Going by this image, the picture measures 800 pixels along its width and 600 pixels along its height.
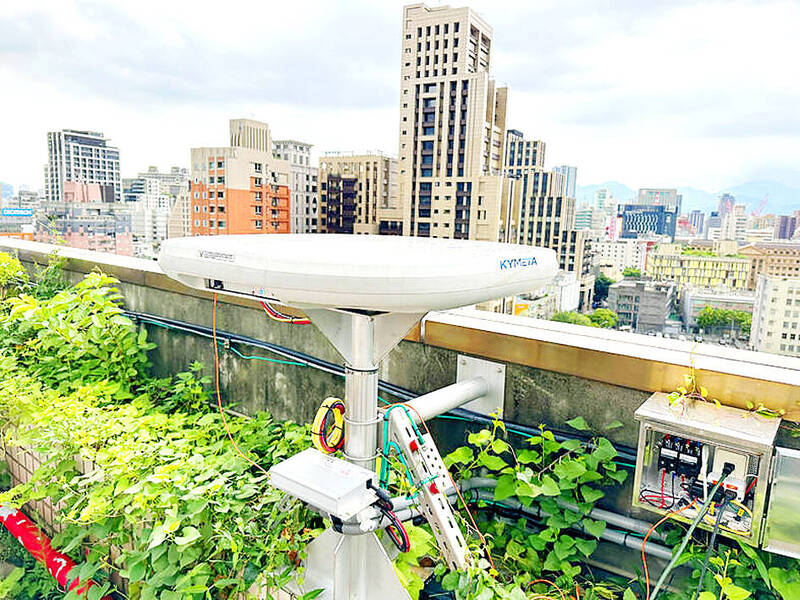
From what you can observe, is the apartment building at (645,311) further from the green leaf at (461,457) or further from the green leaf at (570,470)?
the green leaf at (461,457)

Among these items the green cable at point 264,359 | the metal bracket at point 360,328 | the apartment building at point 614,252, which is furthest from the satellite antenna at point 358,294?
the apartment building at point 614,252

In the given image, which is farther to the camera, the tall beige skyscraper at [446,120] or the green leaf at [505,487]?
the tall beige skyscraper at [446,120]

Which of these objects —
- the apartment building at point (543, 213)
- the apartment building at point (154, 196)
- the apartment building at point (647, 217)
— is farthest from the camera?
the apartment building at point (647, 217)

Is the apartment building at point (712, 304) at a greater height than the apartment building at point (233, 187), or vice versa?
the apartment building at point (233, 187)

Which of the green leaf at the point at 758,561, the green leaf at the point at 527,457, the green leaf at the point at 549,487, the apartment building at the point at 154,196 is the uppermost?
the apartment building at the point at 154,196

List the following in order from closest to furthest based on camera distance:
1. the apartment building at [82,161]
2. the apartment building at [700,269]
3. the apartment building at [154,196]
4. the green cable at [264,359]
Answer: the green cable at [264,359] → the apartment building at [700,269] → the apartment building at [154,196] → the apartment building at [82,161]

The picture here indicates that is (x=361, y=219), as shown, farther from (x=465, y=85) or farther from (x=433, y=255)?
(x=433, y=255)

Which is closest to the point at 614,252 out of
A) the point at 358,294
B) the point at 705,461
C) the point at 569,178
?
the point at 569,178

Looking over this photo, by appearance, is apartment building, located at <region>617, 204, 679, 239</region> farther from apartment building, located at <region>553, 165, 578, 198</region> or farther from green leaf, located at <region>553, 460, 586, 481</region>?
green leaf, located at <region>553, 460, 586, 481</region>
